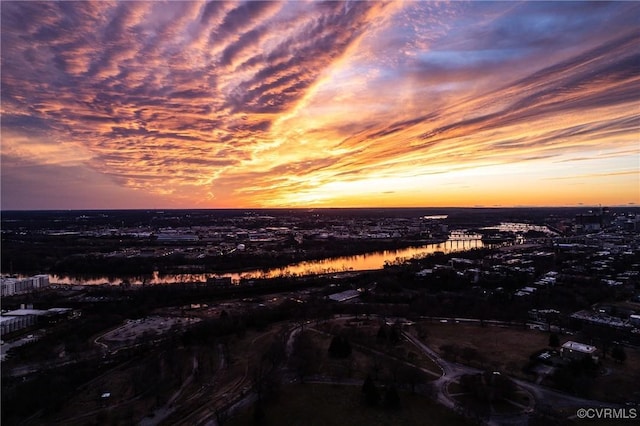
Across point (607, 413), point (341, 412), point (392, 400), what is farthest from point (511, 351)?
point (341, 412)

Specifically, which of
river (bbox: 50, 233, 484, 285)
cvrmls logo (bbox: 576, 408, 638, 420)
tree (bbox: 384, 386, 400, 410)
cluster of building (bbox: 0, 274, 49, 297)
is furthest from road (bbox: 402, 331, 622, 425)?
cluster of building (bbox: 0, 274, 49, 297)

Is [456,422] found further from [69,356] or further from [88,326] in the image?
[88,326]

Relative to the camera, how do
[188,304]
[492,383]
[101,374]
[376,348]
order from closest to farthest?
[492,383], [101,374], [376,348], [188,304]

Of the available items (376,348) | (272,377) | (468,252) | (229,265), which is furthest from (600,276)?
(229,265)

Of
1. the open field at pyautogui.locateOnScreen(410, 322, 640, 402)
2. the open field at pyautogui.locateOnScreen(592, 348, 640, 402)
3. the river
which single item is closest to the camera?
the open field at pyautogui.locateOnScreen(592, 348, 640, 402)

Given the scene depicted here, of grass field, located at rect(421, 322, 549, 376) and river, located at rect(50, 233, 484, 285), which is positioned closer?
grass field, located at rect(421, 322, 549, 376)

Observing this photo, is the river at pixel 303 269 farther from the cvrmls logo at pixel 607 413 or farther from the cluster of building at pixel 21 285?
the cvrmls logo at pixel 607 413

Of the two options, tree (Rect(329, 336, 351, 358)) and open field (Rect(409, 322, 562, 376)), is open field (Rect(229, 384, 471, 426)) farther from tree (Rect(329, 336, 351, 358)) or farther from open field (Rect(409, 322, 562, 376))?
open field (Rect(409, 322, 562, 376))

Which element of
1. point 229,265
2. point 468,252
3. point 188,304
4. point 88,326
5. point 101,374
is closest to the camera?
point 101,374
